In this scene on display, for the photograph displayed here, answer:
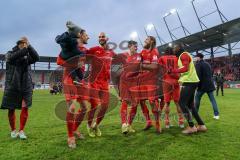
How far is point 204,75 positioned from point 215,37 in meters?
37.6

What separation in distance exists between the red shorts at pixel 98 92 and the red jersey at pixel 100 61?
0.12m

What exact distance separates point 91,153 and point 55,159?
1.99 feet

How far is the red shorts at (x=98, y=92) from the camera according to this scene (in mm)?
6102

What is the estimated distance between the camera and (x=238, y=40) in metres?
40.7

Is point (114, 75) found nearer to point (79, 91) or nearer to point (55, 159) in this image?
point (79, 91)

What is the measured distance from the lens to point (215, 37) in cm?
4288

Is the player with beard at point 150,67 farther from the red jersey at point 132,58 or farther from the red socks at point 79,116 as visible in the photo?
the red socks at point 79,116

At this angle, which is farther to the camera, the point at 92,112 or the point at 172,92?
the point at 172,92

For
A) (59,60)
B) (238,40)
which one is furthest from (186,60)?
(238,40)

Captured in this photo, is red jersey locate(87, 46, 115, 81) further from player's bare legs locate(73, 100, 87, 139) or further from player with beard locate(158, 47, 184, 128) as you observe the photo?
player with beard locate(158, 47, 184, 128)

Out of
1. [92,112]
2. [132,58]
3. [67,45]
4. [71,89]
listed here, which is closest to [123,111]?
[92,112]

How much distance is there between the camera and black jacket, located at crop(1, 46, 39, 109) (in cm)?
608

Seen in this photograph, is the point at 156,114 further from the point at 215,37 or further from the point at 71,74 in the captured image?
the point at 215,37

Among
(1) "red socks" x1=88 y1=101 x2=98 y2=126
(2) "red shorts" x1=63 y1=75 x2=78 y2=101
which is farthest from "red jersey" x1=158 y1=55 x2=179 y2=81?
(2) "red shorts" x1=63 y1=75 x2=78 y2=101
